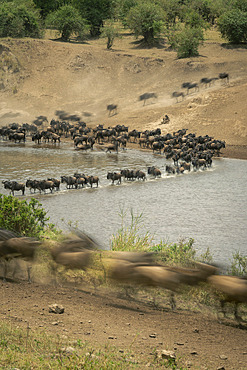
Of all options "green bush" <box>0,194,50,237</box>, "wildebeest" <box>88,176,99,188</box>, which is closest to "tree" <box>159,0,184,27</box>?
"wildebeest" <box>88,176,99,188</box>

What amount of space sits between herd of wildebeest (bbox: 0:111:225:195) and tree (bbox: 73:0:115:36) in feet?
144

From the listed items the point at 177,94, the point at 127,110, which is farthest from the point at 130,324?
the point at 177,94

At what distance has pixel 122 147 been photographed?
149 ft

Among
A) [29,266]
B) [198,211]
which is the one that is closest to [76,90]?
[198,211]

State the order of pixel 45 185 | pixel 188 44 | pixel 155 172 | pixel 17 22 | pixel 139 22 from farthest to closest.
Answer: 1. pixel 139 22
2. pixel 17 22
3. pixel 188 44
4. pixel 155 172
5. pixel 45 185

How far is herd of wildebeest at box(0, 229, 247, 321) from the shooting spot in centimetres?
514

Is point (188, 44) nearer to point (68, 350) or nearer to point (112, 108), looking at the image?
point (112, 108)

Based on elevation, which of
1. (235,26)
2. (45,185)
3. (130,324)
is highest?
(235,26)

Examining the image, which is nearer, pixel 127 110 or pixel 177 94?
pixel 127 110

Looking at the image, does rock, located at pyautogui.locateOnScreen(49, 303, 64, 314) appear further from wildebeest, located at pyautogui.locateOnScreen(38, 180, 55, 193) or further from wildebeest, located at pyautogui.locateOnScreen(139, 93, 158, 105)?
wildebeest, located at pyautogui.locateOnScreen(139, 93, 158, 105)

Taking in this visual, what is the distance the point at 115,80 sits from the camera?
7106 centimetres

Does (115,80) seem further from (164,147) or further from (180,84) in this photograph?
(164,147)

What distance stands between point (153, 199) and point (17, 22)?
65381mm

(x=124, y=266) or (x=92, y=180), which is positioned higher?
(x=124, y=266)
